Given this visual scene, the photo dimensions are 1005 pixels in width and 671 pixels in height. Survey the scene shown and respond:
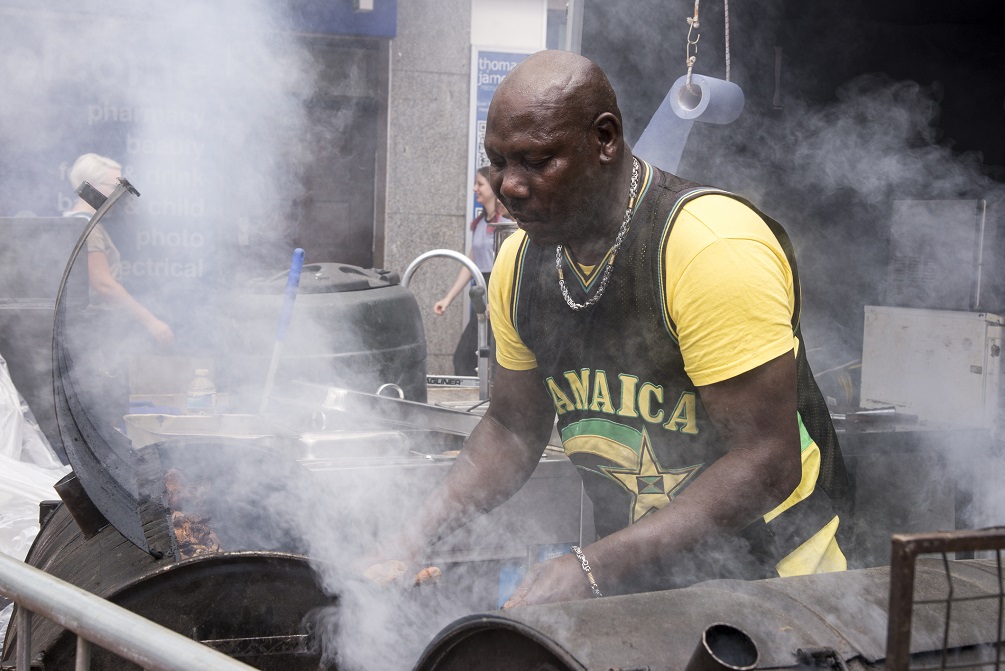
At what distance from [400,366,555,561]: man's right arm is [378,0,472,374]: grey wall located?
19.3 feet

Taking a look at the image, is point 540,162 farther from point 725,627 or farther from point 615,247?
point 725,627

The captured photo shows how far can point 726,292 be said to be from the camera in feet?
5.28

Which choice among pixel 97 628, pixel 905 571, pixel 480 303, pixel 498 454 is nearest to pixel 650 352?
pixel 498 454

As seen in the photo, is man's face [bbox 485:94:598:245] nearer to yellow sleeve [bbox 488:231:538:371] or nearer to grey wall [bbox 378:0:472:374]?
yellow sleeve [bbox 488:231:538:371]

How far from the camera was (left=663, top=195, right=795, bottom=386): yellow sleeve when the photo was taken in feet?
5.27

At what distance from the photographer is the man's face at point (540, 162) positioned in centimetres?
165

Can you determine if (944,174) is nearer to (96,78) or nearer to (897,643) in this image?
(897,643)

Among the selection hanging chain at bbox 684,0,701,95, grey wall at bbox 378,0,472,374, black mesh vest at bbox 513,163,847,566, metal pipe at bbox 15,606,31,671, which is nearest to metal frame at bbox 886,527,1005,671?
black mesh vest at bbox 513,163,847,566

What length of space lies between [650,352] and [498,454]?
0.55 metres

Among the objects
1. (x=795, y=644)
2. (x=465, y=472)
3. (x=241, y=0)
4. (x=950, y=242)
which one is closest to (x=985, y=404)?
(x=950, y=242)

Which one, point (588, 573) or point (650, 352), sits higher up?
point (650, 352)

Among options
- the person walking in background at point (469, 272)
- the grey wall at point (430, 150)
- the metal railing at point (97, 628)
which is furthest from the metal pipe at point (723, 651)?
the grey wall at point (430, 150)

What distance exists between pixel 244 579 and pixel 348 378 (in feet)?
6.53

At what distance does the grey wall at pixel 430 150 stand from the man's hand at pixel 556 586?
6471 mm
